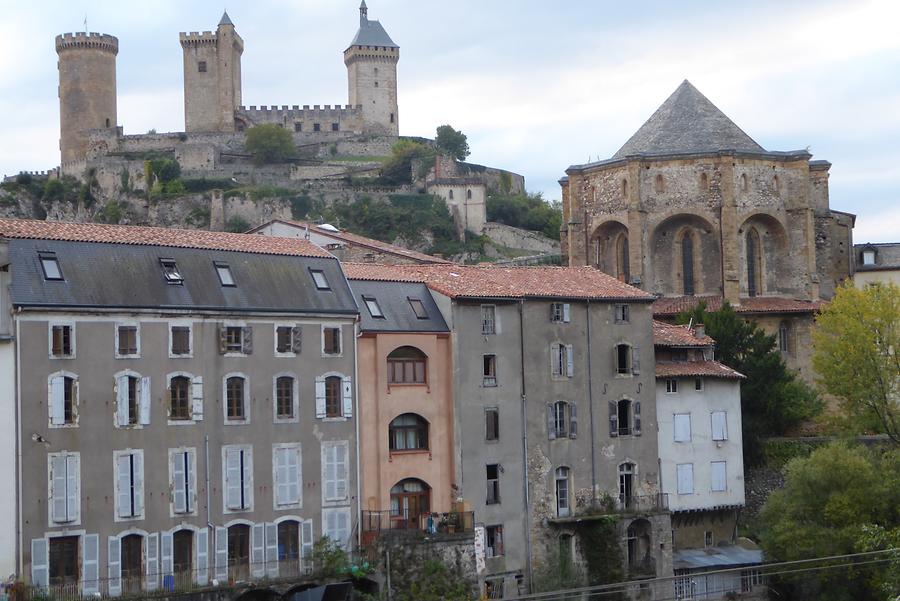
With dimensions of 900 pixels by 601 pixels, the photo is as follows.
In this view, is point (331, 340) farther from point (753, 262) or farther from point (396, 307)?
point (753, 262)

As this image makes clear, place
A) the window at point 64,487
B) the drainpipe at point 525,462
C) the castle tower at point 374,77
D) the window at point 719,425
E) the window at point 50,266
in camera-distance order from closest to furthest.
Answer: the window at point 64,487
the window at point 50,266
the drainpipe at point 525,462
the window at point 719,425
the castle tower at point 374,77

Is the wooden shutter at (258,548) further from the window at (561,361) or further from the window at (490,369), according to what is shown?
the window at (561,361)

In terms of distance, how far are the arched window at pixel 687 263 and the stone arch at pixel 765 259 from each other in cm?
263

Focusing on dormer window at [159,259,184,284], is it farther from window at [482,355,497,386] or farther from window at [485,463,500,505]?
window at [485,463,500,505]

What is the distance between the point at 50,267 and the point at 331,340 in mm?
9313

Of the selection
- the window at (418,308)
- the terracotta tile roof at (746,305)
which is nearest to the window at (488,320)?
the window at (418,308)

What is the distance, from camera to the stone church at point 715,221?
70.9 meters

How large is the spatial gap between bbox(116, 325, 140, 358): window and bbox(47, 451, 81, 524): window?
10.8 ft

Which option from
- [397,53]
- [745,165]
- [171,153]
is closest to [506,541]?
[745,165]

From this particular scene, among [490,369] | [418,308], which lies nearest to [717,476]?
[490,369]

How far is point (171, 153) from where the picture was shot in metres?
137

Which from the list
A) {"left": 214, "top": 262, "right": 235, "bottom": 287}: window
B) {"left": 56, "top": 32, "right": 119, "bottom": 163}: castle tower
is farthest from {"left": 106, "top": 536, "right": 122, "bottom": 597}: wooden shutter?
{"left": 56, "top": 32, "right": 119, "bottom": 163}: castle tower

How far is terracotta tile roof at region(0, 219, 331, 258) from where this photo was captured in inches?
1662

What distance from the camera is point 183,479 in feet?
139
